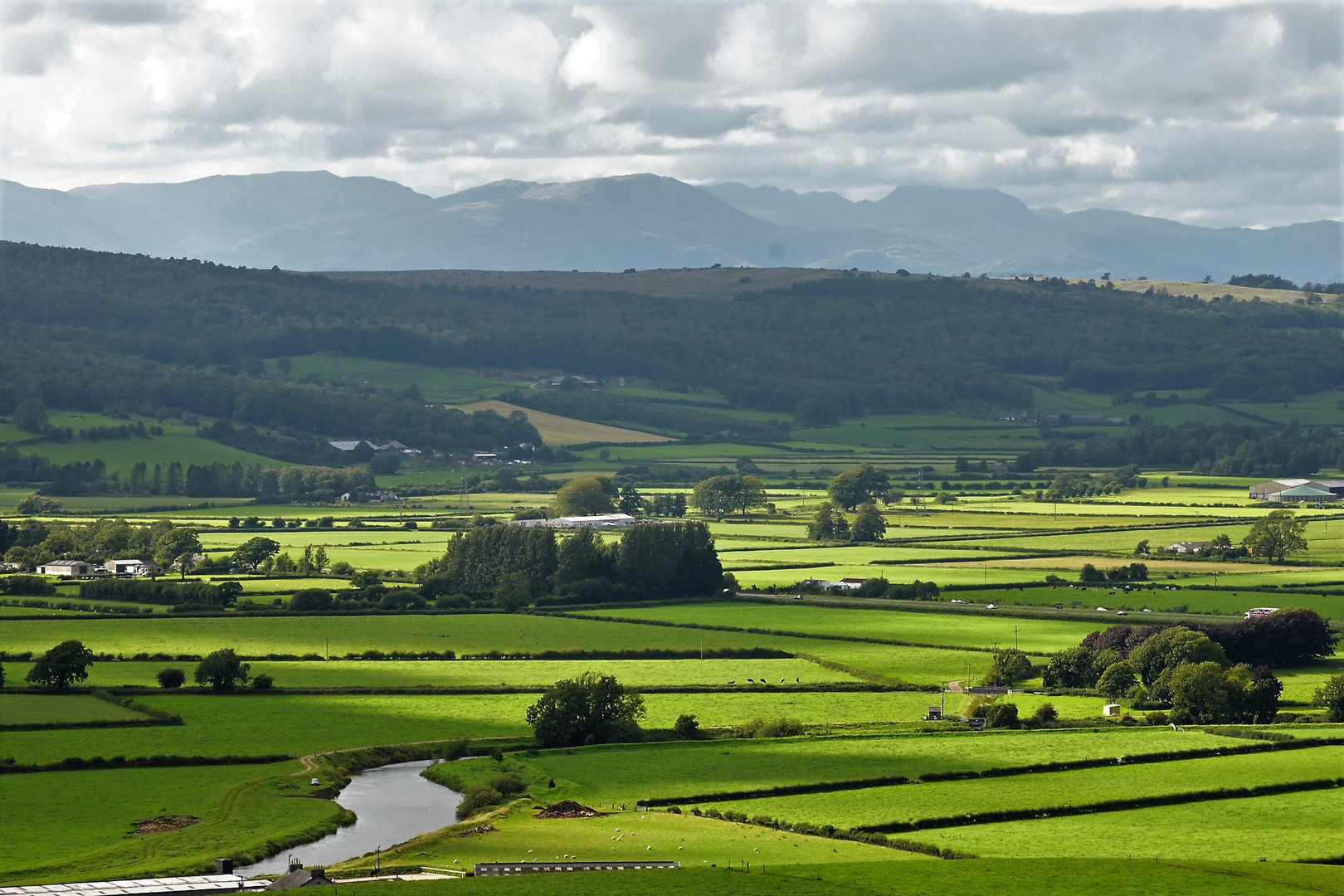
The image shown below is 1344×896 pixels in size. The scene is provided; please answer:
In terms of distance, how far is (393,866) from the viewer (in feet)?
138

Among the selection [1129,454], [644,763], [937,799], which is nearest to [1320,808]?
[937,799]

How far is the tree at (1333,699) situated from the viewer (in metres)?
58.8

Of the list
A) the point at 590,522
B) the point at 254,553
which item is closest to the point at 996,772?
the point at 254,553

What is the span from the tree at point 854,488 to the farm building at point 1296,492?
3035cm

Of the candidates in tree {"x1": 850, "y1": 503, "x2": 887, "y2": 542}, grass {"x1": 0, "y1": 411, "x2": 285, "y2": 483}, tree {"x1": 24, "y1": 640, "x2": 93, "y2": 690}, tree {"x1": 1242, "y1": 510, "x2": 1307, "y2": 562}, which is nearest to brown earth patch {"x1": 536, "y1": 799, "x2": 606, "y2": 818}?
tree {"x1": 24, "y1": 640, "x2": 93, "y2": 690}

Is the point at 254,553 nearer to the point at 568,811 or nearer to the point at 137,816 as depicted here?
the point at 137,816

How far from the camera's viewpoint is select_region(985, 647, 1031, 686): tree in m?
67.1

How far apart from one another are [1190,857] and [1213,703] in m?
20.1

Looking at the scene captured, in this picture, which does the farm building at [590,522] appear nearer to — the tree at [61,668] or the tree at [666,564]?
the tree at [666,564]

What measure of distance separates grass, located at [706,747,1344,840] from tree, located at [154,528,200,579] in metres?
61.2

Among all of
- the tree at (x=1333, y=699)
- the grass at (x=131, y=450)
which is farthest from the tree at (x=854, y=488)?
the tree at (x=1333, y=699)

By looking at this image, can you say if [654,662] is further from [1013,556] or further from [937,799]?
[1013,556]

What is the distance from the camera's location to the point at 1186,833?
4391 centimetres

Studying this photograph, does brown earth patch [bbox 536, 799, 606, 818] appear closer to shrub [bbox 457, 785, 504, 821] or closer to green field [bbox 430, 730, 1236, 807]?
green field [bbox 430, 730, 1236, 807]
